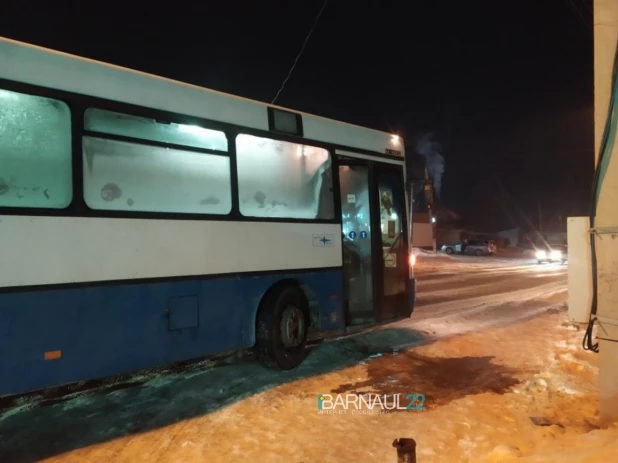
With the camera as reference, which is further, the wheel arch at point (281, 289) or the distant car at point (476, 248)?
the distant car at point (476, 248)

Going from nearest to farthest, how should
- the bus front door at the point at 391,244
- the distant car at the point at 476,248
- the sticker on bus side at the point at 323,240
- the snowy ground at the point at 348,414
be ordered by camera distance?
the snowy ground at the point at 348,414, the sticker on bus side at the point at 323,240, the bus front door at the point at 391,244, the distant car at the point at 476,248

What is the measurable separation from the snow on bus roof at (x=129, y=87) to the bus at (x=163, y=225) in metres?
0.02

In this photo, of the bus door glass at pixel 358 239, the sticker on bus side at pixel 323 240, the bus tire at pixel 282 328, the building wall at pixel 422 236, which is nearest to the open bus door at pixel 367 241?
the bus door glass at pixel 358 239

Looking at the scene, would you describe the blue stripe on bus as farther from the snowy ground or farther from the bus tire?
the snowy ground

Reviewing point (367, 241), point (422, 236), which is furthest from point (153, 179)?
point (422, 236)

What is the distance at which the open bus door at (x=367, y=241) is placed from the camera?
24.7 ft

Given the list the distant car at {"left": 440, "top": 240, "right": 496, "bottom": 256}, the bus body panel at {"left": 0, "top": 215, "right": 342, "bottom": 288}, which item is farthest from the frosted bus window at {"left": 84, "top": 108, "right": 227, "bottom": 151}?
the distant car at {"left": 440, "top": 240, "right": 496, "bottom": 256}

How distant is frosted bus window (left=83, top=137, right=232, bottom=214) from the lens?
480cm

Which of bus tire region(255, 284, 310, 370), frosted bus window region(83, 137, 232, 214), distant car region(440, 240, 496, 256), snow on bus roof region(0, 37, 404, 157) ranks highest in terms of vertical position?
snow on bus roof region(0, 37, 404, 157)

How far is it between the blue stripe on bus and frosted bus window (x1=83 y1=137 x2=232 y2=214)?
836 millimetres

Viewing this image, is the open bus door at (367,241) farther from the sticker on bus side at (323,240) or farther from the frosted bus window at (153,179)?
the frosted bus window at (153,179)

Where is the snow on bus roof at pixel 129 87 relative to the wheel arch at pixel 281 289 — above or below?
above

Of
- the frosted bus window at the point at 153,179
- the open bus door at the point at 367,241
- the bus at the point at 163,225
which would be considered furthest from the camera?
the open bus door at the point at 367,241

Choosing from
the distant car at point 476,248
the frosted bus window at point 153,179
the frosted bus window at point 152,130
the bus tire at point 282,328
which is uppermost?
the frosted bus window at point 152,130
